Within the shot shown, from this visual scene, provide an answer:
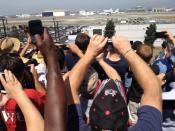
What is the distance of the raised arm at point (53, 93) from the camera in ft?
5.77

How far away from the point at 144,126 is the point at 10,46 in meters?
3.87

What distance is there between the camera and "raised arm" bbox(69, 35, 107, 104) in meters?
2.22

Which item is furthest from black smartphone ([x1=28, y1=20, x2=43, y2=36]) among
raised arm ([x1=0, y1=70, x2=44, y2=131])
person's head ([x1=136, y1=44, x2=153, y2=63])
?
person's head ([x1=136, y1=44, x2=153, y2=63])

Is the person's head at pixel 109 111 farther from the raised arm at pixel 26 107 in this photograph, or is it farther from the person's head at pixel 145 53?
the person's head at pixel 145 53

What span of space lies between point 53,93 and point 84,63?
1.82 feet

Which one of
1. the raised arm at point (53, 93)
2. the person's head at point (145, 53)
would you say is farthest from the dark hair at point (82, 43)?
the raised arm at point (53, 93)

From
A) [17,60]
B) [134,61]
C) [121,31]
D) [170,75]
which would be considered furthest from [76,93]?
[121,31]

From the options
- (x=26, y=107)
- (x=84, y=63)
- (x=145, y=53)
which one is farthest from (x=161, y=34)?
(x=26, y=107)

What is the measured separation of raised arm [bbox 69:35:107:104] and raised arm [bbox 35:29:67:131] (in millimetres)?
443

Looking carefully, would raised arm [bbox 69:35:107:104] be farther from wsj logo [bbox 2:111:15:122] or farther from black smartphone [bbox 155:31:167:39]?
black smartphone [bbox 155:31:167:39]

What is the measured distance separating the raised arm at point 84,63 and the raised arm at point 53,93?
1.45 ft

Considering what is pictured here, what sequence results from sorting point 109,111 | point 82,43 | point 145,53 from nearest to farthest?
point 109,111
point 82,43
point 145,53

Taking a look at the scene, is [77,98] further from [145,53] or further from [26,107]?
[145,53]

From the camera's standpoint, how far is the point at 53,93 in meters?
1.77
